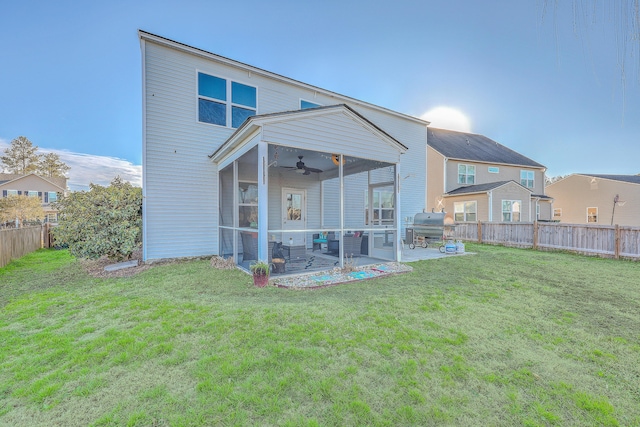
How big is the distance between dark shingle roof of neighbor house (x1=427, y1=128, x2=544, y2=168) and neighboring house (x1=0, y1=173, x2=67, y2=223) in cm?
3437

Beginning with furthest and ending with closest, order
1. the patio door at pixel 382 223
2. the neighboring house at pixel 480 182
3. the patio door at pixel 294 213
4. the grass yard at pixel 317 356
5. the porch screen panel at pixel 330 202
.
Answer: the neighboring house at pixel 480 182, the porch screen panel at pixel 330 202, the patio door at pixel 294 213, the patio door at pixel 382 223, the grass yard at pixel 317 356

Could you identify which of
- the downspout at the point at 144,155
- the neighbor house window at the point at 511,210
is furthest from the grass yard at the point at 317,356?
the neighbor house window at the point at 511,210

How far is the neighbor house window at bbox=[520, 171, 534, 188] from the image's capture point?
20.4m

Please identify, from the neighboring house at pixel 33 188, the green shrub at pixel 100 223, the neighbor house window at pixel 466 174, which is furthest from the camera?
the neighboring house at pixel 33 188

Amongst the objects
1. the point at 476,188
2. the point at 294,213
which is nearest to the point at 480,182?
the point at 476,188

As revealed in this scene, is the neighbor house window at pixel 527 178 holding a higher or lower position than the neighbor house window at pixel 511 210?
higher

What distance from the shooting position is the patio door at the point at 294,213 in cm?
967

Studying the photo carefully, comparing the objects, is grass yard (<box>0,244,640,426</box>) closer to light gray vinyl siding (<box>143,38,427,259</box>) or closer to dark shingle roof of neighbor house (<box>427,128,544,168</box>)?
light gray vinyl siding (<box>143,38,427,259</box>)

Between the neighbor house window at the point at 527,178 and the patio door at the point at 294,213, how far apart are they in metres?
19.8

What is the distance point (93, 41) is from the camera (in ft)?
29.3

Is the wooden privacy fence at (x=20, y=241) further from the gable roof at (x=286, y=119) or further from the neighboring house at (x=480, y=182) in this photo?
the neighboring house at (x=480, y=182)

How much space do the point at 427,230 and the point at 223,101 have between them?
9.14 m

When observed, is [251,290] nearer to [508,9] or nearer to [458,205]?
[508,9]

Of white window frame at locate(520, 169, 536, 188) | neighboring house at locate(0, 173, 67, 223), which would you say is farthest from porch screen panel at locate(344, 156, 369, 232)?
neighboring house at locate(0, 173, 67, 223)
